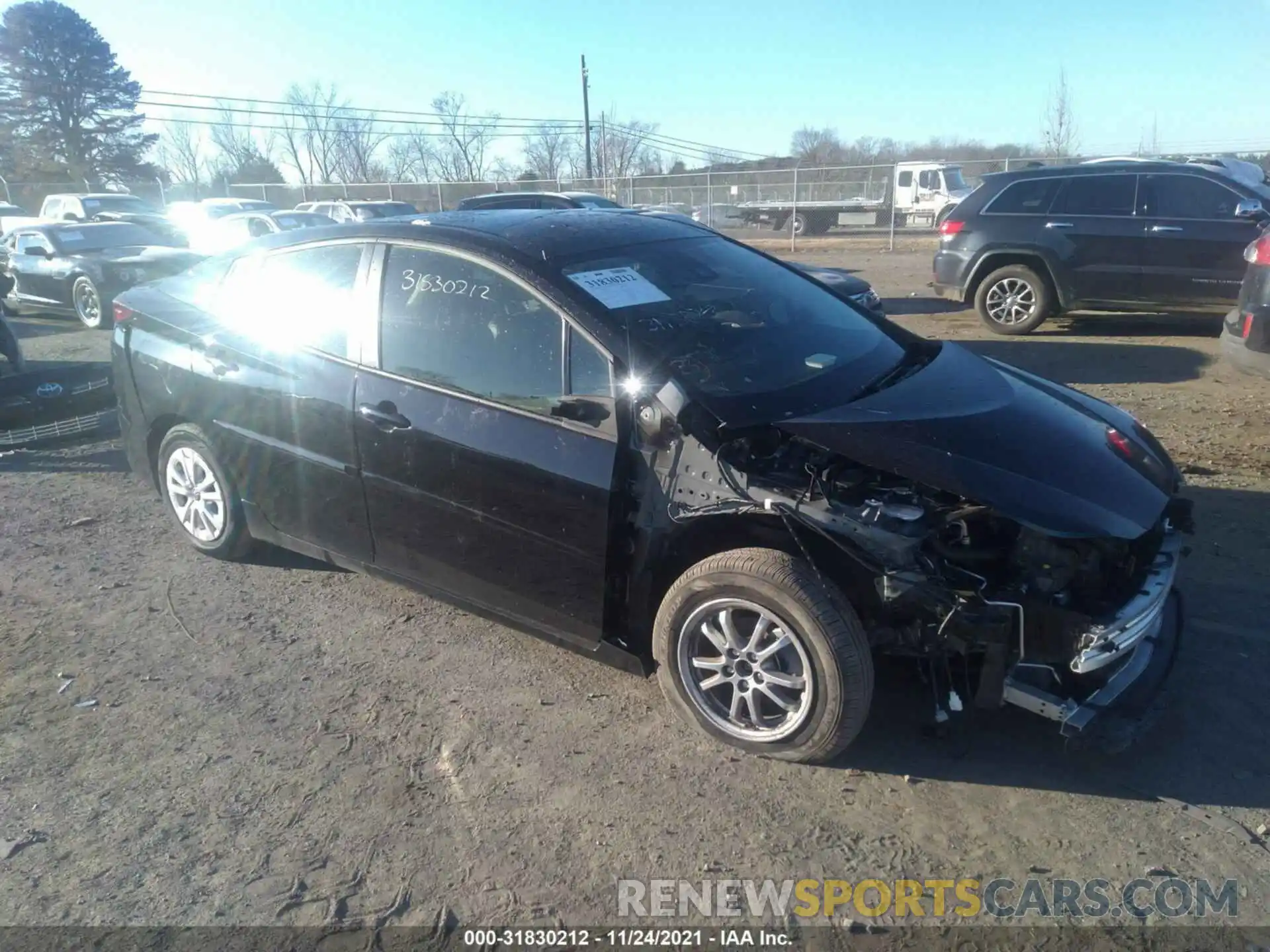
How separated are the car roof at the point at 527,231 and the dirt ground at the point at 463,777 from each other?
1.69 metres

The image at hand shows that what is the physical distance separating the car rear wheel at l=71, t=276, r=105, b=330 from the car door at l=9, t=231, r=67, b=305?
1.15ft

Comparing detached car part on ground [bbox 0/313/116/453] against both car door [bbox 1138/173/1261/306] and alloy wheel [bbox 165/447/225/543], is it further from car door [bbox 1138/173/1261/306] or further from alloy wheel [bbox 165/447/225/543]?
car door [bbox 1138/173/1261/306]

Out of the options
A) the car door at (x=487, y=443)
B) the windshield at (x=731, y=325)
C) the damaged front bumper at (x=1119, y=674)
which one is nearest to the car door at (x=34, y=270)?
the car door at (x=487, y=443)

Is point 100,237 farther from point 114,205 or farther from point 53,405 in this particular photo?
point 114,205

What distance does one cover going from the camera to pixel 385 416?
3.74m

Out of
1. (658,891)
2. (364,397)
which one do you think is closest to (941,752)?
(658,891)

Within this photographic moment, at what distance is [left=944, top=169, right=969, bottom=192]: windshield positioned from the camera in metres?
30.1

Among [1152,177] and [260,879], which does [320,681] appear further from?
[1152,177]

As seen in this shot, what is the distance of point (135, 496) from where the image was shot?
598 centimetres

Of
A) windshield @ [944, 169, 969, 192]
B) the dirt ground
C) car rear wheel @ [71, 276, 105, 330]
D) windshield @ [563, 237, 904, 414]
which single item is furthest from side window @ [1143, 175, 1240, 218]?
windshield @ [944, 169, 969, 192]

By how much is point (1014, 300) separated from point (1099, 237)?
3.38 feet

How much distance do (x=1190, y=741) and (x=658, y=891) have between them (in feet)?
6.41

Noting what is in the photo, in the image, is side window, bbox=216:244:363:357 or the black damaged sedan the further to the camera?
side window, bbox=216:244:363:357

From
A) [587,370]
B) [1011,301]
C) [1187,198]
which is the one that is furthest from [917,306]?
[587,370]
